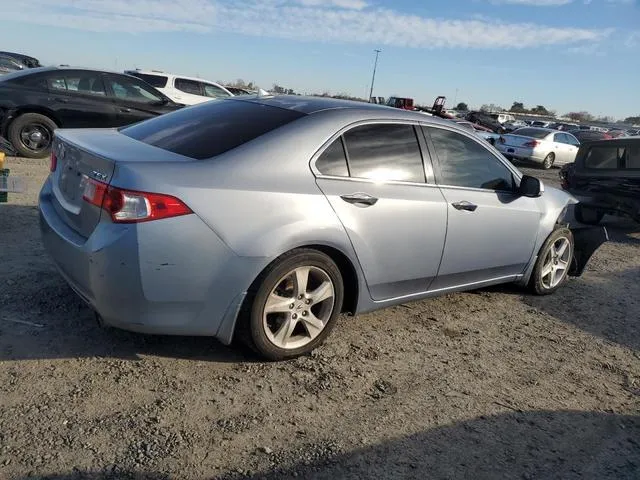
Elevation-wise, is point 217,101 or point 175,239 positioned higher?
point 217,101

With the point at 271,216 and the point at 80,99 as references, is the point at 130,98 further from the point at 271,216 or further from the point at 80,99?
the point at 271,216

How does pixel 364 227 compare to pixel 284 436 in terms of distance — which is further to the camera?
pixel 364 227

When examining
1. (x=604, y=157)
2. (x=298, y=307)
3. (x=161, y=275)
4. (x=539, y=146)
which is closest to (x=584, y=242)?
(x=298, y=307)

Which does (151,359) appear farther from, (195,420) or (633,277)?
(633,277)

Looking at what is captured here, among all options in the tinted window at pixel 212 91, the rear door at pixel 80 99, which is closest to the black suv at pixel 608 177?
the rear door at pixel 80 99

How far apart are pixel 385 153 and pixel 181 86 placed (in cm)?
1237

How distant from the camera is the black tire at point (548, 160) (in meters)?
20.0

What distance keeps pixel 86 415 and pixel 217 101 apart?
2.42m

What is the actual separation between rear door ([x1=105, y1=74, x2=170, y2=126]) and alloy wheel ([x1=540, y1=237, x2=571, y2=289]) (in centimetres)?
756

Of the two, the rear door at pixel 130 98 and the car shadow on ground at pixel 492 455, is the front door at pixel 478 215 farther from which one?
the rear door at pixel 130 98

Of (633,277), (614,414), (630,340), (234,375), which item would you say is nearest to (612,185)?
(633,277)

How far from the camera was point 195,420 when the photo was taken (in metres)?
2.86

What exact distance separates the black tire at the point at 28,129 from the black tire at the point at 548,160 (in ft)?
53.2

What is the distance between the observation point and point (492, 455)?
284 cm
